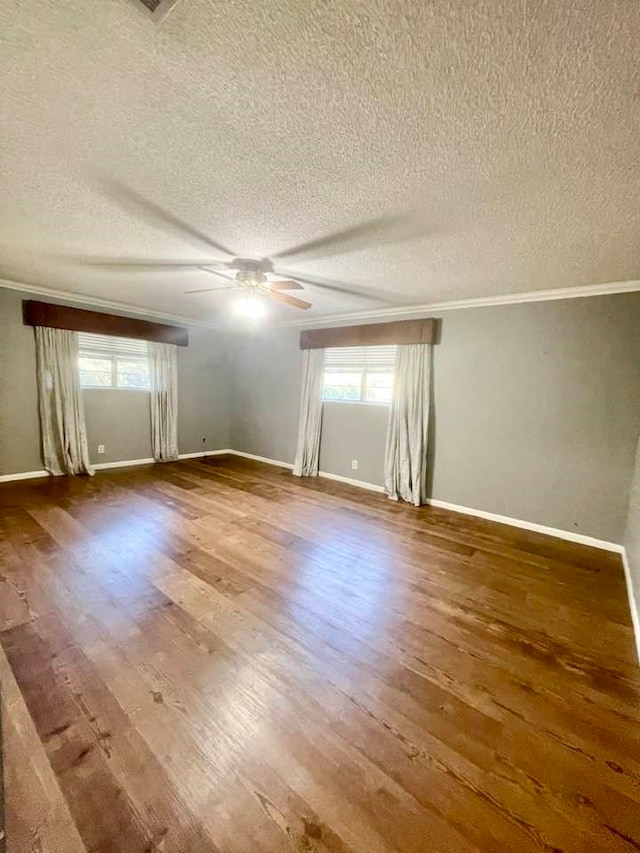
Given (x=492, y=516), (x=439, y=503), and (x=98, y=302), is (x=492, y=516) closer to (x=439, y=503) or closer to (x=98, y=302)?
(x=439, y=503)

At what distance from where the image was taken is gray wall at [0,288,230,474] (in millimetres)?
3896

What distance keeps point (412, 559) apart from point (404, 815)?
1.70 metres

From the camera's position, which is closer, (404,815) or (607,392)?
(404,815)

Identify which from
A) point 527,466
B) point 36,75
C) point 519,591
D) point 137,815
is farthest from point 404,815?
point 527,466

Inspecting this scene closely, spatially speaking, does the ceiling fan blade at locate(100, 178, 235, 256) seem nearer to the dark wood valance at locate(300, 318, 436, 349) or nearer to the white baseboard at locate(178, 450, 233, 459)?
the dark wood valance at locate(300, 318, 436, 349)

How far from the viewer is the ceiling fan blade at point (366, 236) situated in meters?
1.95

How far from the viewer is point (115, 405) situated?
483cm

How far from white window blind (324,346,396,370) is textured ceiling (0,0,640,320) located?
193cm

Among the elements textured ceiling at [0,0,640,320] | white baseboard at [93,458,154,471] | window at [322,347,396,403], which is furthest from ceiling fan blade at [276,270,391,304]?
white baseboard at [93,458,154,471]

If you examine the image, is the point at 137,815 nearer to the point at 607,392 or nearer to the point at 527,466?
the point at 527,466

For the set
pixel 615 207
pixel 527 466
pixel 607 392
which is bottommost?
pixel 527 466

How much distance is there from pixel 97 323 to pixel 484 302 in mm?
4929

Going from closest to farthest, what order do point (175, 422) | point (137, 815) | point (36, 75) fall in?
point (137, 815), point (36, 75), point (175, 422)

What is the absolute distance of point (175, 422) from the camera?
5.42 m
